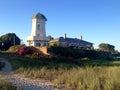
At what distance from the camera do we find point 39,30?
50.3m

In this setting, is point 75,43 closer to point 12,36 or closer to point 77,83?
point 12,36

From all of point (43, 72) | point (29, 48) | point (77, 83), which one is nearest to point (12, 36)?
point (29, 48)

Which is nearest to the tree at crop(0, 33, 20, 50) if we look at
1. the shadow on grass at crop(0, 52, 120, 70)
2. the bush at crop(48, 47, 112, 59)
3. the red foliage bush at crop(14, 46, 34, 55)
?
the red foliage bush at crop(14, 46, 34, 55)

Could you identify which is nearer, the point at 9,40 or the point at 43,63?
the point at 43,63

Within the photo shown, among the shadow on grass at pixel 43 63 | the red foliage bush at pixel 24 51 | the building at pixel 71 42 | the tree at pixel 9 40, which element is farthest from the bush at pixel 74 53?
the tree at pixel 9 40

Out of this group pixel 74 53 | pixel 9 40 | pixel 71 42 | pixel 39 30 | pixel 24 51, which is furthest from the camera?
pixel 9 40

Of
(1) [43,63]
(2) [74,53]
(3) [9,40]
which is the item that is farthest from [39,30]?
(1) [43,63]

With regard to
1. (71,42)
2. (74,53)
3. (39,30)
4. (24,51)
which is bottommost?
(74,53)

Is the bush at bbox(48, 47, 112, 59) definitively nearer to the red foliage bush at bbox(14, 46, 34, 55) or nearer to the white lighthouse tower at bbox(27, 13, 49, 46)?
the red foliage bush at bbox(14, 46, 34, 55)

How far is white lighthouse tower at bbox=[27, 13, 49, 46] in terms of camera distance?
48906mm

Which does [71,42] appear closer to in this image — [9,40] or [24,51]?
[9,40]

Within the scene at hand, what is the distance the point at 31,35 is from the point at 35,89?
1456 inches

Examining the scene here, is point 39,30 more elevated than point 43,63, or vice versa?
point 39,30

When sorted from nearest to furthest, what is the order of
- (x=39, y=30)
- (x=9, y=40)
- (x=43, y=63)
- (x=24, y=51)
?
(x=43, y=63)
(x=24, y=51)
(x=39, y=30)
(x=9, y=40)
